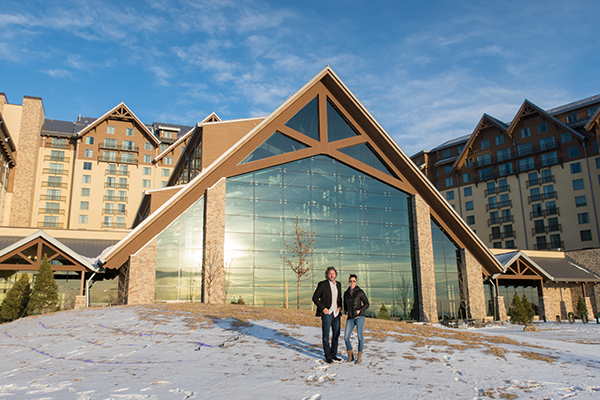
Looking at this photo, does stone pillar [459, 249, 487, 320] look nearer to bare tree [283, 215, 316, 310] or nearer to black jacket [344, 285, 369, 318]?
bare tree [283, 215, 316, 310]

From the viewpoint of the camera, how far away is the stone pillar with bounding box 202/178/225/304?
75.4 feet

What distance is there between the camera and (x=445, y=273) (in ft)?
94.3

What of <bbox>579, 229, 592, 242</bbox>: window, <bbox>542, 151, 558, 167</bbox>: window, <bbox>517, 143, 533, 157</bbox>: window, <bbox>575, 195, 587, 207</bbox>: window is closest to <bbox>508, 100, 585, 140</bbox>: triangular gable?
<bbox>517, 143, 533, 157</bbox>: window

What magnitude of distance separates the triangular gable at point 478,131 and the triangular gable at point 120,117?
4571 centimetres

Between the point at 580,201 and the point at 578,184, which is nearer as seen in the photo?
the point at 580,201

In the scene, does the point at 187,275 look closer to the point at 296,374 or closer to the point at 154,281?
the point at 154,281

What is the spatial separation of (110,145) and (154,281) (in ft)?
161

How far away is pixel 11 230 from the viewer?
28141mm

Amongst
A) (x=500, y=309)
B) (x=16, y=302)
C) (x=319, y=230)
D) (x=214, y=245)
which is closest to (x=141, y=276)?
(x=214, y=245)

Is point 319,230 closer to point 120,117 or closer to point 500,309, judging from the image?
point 500,309

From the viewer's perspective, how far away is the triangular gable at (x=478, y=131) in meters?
60.3

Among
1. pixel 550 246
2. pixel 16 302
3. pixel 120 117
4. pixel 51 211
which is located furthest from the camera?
pixel 120 117

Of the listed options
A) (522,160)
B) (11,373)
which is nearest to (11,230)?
(11,373)

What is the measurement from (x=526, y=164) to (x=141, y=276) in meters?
52.1
